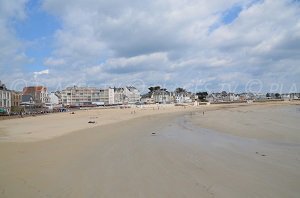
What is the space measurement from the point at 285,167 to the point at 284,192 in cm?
255

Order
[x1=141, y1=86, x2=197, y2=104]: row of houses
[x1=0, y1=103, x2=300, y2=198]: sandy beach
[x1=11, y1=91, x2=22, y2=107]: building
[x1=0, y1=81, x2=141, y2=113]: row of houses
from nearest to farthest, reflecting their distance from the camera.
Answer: [x1=0, y1=103, x2=300, y2=198]: sandy beach, [x1=11, y1=91, x2=22, y2=107]: building, [x1=0, y1=81, x2=141, y2=113]: row of houses, [x1=141, y1=86, x2=197, y2=104]: row of houses

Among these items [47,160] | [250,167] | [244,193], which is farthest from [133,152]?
[244,193]

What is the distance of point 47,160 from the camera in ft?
32.8

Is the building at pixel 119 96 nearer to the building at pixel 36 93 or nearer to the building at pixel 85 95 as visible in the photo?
the building at pixel 85 95

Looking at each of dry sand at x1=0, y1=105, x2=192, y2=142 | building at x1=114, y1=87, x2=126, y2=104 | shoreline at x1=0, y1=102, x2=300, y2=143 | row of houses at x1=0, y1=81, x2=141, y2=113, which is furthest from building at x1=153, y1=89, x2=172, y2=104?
dry sand at x1=0, y1=105, x2=192, y2=142

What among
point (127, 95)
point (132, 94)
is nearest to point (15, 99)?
point (127, 95)

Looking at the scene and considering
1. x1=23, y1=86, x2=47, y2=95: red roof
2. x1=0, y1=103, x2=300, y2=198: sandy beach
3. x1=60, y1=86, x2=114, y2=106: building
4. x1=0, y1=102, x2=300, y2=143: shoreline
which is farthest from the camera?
x1=60, y1=86, x2=114, y2=106: building

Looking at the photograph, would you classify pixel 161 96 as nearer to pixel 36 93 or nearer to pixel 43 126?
pixel 36 93

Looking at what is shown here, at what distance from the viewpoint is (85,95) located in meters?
152

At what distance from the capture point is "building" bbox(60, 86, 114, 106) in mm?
149375

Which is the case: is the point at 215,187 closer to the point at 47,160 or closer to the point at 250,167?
the point at 250,167

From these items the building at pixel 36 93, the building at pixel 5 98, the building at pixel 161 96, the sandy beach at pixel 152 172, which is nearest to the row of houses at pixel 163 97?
the building at pixel 161 96

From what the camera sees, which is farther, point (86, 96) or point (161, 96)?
point (161, 96)

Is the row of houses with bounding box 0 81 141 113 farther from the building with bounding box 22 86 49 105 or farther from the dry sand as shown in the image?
the dry sand
